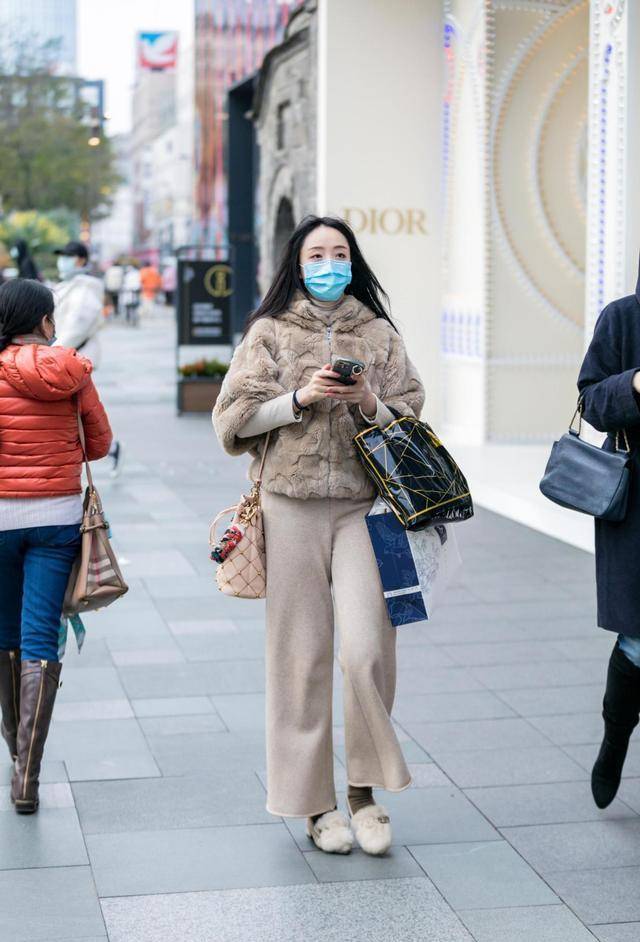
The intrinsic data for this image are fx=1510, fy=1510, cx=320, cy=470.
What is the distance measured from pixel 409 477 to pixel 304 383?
41 centimetres

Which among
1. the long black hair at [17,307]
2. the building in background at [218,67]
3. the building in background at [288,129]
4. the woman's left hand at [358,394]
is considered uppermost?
the building in background at [218,67]

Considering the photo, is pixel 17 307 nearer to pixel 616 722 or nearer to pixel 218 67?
pixel 616 722

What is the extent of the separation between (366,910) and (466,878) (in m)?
0.37

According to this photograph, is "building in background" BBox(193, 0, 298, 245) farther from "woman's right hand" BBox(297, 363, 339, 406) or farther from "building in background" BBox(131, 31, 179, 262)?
"building in background" BBox(131, 31, 179, 262)

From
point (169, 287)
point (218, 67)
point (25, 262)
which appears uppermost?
point (218, 67)

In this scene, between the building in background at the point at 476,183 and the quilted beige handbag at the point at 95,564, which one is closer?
the quilted beige handbag at the point at 95,564

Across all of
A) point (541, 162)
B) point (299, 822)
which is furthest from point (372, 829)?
point (541, 162)

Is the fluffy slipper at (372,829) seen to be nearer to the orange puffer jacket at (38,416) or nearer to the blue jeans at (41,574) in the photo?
the blue jeans at (41,574)

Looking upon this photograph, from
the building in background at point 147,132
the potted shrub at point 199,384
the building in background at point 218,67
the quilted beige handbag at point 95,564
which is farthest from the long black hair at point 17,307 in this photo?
the building in background at point 147,132

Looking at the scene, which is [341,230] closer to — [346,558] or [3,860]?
[346,558]

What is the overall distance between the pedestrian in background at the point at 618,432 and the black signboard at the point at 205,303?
13.8 m

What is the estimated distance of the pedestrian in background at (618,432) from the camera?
4.29m

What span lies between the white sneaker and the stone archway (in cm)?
1596

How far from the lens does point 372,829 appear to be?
435 centimetres
